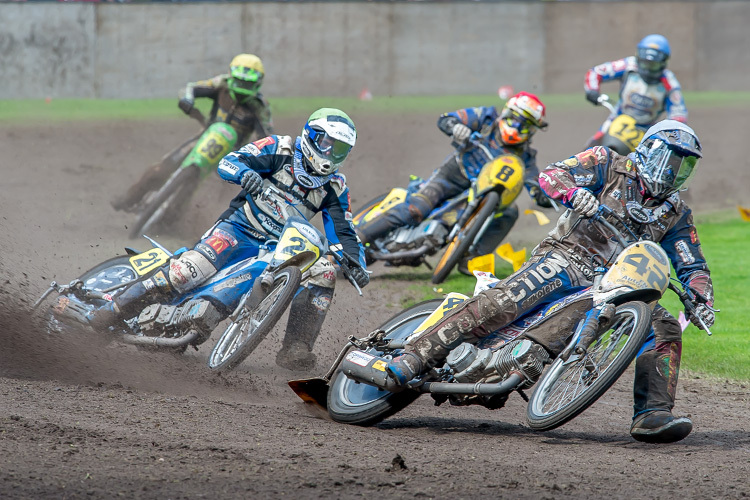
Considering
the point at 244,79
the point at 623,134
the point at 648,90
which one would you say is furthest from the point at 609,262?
the point at 648,90

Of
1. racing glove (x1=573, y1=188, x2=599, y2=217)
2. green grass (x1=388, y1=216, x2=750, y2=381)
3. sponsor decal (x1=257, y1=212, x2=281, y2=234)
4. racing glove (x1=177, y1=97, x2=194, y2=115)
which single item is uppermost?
racing glove (x1=573, y1=188, x2=599, y2=217)

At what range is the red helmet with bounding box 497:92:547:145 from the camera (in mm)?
10844

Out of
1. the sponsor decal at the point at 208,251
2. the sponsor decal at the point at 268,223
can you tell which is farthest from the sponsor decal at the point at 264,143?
the sponsor decal at the point at 208,251

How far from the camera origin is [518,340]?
5555 mm

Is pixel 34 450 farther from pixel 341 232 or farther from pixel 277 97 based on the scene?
pixel 277 97

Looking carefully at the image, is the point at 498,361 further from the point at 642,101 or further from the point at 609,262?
the point at 642,101

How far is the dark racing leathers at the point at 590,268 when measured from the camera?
5684 mm

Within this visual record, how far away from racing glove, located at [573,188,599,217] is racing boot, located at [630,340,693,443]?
91 centimetres

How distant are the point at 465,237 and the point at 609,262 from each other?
15.6 ft

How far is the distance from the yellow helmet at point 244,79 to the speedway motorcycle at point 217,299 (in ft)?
16.9

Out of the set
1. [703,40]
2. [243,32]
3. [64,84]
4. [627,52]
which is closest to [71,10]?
[64,84]

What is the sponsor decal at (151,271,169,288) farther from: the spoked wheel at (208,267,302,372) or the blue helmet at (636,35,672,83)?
the blue helmet at (636,35,672,83)

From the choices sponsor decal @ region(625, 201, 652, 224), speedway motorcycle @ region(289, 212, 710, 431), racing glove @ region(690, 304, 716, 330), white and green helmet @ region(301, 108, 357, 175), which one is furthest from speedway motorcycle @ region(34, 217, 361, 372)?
racing glove @ region(690, 304, 716, 330)

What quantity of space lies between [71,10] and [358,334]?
15859 millimetres
